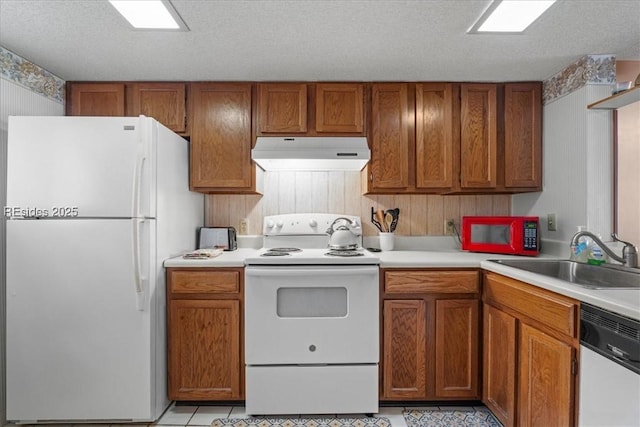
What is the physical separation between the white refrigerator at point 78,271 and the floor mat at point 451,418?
59.3 inches

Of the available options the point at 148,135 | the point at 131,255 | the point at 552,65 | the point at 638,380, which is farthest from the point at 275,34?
the point at 638,380

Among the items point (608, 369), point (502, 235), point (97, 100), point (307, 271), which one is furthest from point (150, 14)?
point (502, 235)

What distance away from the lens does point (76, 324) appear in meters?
1.86

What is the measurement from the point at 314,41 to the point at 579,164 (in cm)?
175

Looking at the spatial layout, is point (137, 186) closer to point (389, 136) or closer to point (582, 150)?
point (389, 136)

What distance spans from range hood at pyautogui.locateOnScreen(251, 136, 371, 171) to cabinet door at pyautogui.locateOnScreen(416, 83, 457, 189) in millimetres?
413

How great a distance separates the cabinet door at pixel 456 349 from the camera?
81.9 inches

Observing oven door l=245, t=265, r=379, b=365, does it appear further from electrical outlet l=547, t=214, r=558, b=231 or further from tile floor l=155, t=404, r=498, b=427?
electrical outlet l=547, t=214, r=558, b=231

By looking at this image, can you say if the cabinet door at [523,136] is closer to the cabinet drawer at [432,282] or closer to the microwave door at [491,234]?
the microwave door at [491,234]

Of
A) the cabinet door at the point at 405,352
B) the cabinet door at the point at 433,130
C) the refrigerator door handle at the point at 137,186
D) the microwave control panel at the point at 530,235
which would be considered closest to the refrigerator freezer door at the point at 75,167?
the refrigerator door handle at the point at 137,186

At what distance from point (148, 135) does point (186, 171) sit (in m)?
0.53

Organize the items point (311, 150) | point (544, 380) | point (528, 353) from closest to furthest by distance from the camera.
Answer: point (544, 380) → point (528, 353) → point (311, 150)

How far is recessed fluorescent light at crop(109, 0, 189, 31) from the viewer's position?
157 centimetres

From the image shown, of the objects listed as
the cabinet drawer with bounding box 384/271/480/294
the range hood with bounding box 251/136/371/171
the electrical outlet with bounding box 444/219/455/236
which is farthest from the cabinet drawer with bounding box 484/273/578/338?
the range hood with bounding box 251/136/371/171
